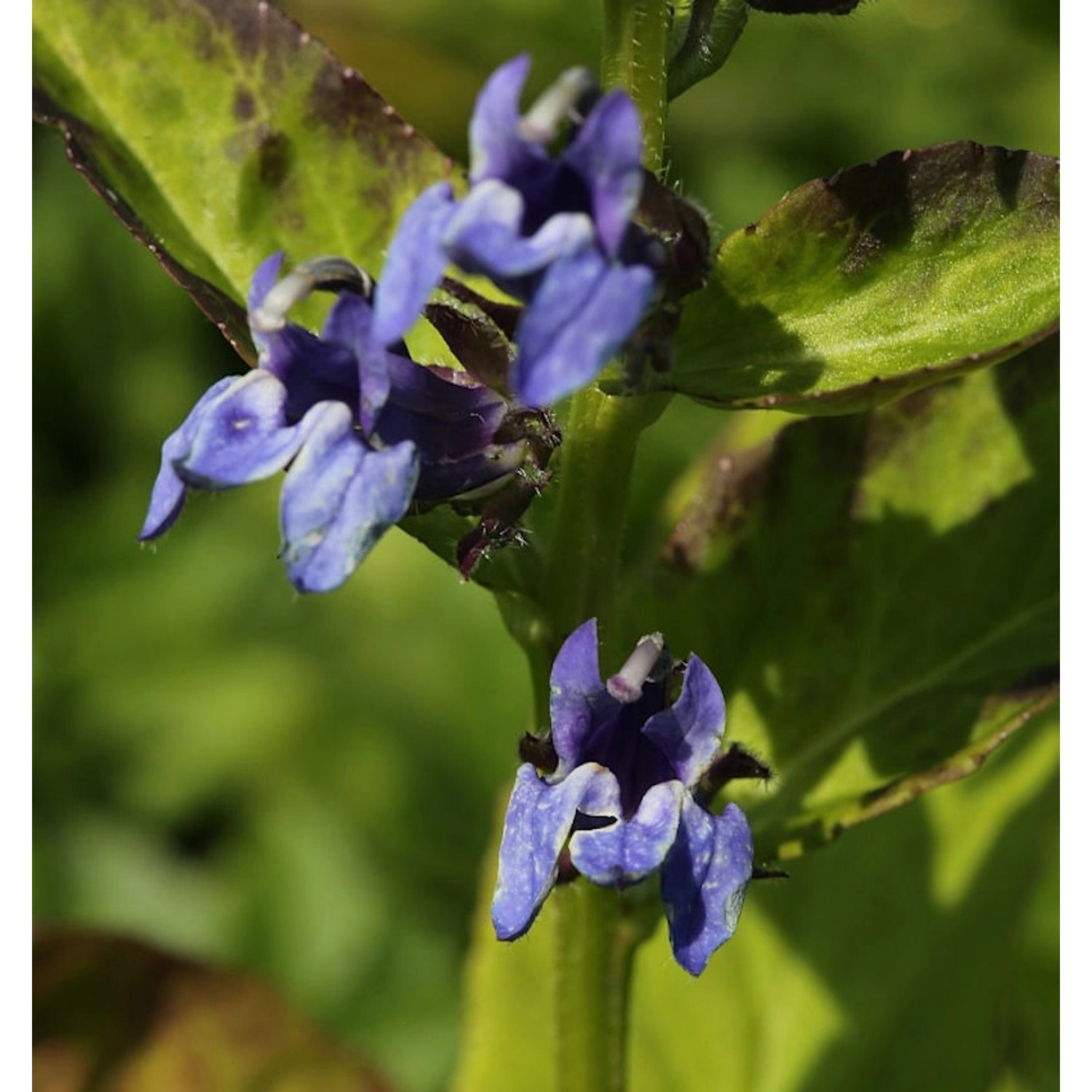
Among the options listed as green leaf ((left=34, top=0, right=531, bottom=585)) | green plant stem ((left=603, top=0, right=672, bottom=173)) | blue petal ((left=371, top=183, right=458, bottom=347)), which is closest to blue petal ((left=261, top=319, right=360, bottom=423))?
blue petal ((left=371, top=183, right=458, bottom=347))

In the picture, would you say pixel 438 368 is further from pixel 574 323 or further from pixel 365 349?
pixel 574 323

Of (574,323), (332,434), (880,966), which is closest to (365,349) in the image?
(332,434)

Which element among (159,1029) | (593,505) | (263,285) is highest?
(263,285)

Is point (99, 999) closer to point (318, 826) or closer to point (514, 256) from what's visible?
point (318, 826)

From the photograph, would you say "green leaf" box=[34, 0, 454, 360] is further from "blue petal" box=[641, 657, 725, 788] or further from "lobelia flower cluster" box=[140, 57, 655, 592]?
"blue petal" box=[641, 657, 725, 788]

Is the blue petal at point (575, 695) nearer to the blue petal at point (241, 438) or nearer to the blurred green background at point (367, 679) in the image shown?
the blue petal at point (241, 438)

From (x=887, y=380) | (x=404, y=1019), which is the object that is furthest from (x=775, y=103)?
(x=887, y=380)
